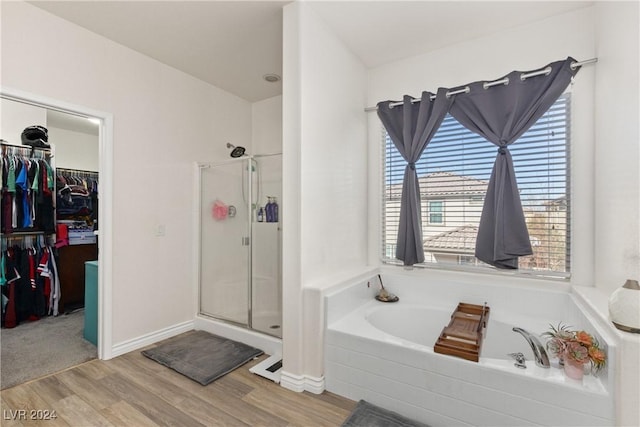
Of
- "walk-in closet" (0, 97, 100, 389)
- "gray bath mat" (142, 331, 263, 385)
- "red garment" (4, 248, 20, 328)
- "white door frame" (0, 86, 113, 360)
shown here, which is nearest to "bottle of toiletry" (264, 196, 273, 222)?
"gray bath mat" (142, 331, 263, 385)

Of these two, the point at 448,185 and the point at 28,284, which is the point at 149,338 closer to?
the point at 28,284

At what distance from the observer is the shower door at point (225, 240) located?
3027 millimetres

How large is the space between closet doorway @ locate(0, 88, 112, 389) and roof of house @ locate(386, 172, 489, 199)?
2.70 meters

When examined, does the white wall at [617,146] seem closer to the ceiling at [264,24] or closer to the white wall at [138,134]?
the ceiling at [264,24]

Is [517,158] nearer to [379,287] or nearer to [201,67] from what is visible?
[379,287]

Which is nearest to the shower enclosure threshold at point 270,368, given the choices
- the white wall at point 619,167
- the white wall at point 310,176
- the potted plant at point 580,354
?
the white wall at point 310,176

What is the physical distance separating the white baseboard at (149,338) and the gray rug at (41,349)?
185 millimetres

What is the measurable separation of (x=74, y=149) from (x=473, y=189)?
473 cm

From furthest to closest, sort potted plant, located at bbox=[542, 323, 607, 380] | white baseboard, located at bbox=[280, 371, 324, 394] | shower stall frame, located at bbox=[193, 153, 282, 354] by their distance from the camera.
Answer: shower stall frame, located at bbox=[193, 153, 282, 354] < white baseboard, located at bbox=[280, 371, 324, 394] < potted plant, located at bbox=[542, 323, 607, 380]

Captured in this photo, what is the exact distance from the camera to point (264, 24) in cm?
235

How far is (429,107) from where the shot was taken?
2.66 m

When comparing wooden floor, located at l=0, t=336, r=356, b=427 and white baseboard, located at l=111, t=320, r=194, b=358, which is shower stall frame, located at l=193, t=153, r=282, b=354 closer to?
white baseboard, located at l=111, t=320, r=194, b=358

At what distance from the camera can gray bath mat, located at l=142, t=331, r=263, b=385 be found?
7.48 feet

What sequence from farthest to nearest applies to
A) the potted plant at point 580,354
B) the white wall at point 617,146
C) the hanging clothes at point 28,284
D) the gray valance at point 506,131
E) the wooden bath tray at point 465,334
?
the hanging clothes at point 28,284 < the gray valance at point 506,131 < the wooden bath tray at point 465,334 < the white wall at point 617,146 < the potted plant at point 580,354
